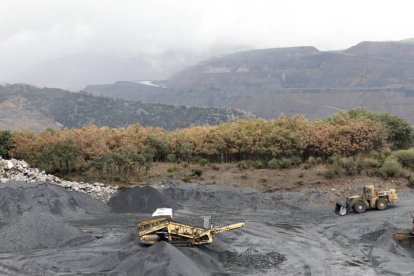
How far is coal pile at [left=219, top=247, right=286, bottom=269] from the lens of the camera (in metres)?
24.0

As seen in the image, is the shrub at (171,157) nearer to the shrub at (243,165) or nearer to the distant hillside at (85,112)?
the shrub at (243,165)

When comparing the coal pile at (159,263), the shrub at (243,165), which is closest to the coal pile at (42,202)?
the coal pile at (159,263)

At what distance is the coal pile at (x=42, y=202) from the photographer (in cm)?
3447

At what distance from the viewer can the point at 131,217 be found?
1417 inches

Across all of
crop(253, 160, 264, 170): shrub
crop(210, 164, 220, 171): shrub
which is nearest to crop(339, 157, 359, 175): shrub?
crop(253, 160, 264, 170): shrub

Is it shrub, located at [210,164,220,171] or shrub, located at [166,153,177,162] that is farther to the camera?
shrub, located at [166,153,177,162]

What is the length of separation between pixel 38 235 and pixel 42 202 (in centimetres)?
843

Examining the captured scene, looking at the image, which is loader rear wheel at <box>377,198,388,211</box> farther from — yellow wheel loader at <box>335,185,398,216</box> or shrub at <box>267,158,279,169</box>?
shrub at <box>267,158,279,169</box>

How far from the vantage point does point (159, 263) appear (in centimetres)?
2092

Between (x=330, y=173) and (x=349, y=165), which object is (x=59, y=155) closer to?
(x=330, y=173)

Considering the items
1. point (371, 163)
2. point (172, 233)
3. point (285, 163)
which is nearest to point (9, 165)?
point (172, 233)

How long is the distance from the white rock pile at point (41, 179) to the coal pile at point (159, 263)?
765 inches

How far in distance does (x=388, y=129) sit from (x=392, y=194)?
20.4m

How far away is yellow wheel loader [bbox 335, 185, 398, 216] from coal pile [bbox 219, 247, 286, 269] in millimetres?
11414
